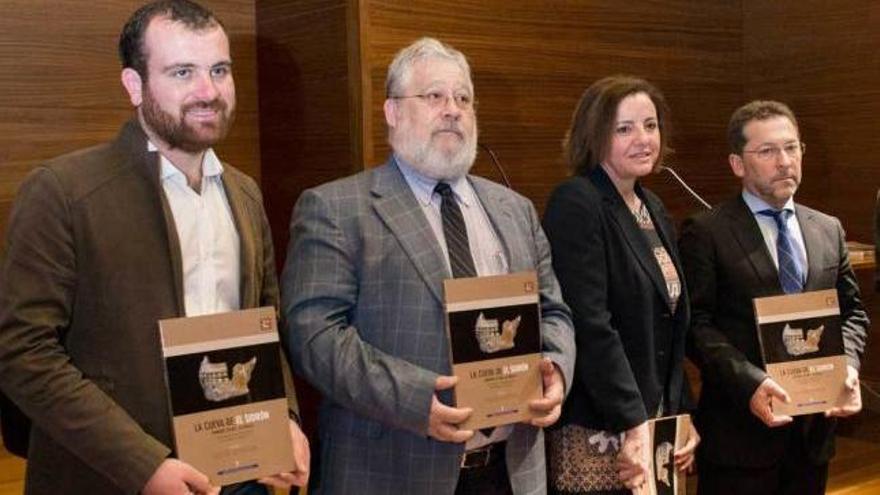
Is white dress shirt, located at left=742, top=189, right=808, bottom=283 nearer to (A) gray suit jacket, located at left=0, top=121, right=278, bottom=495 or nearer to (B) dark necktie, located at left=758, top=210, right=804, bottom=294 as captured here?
(B) dark necktie, located at left=758, top=210, right=804, bottom=294

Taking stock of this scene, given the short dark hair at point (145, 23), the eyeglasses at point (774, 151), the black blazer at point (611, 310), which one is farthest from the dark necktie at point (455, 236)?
the eyeglasses at point (774, 151)

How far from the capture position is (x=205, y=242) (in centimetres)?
182

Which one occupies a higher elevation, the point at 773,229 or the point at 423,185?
the point at 423,185

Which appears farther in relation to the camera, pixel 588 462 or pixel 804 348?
pixel 804 348

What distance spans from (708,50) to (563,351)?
2.89 metres

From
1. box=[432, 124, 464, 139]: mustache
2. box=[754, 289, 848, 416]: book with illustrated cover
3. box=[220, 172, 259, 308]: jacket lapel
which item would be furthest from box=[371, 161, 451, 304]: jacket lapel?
box=[754, 289, 848, 416]: book with illustrated cover

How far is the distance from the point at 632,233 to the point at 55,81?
68.2 inches

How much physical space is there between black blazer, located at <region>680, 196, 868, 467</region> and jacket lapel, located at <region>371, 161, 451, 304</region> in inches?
36.2

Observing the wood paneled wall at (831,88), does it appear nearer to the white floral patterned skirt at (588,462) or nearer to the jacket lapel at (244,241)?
the white floral patterned skirt at (588,462)

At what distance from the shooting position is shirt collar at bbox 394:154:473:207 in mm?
2170

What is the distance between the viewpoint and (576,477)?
8.00ft

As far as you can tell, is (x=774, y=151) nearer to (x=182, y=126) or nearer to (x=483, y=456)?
(x=483, y=456)

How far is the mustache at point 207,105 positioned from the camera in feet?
5.82

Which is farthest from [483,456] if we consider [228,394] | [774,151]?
[774,151]
